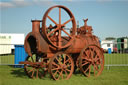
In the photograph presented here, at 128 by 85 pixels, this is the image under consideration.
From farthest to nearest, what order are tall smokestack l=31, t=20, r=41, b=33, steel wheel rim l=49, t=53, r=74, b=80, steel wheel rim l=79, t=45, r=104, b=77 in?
steel wheel rim l=79, t=45, r=104, b=77 → tall smokestack l=31, t=20, r=41, b=33 → steel wheel rim l=49, t=53, r=74, b=80

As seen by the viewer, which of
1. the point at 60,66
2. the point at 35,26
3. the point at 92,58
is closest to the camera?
the point at 60,66

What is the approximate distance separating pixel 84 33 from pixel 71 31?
4.93 feet

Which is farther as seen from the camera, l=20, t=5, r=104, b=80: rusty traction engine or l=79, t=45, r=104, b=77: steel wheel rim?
l=79, t=45, r=104, b=77: steel wheel rim

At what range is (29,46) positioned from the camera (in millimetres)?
8906

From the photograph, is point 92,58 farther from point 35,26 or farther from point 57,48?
point 35,26

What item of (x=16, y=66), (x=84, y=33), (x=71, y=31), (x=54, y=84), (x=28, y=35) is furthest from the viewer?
(x=16, y=66)

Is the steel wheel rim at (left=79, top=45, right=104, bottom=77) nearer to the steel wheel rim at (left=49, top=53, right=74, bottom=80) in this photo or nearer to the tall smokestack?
the steel wheel rim at (left=49, top=53, right=74, bottom=80)

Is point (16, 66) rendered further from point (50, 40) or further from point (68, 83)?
point (68, 83)

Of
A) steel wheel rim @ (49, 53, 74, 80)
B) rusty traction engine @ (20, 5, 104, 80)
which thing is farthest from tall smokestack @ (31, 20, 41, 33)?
steel wheel rim @ (49, 53, 74, 80)

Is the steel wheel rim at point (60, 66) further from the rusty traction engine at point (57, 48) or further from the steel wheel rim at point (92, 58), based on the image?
the steel wheel rim at point (92, 58)

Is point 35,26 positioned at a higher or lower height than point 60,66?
higher

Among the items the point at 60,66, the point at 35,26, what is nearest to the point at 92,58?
the point at 60,66

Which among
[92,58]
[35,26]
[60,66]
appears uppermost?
[35,26]

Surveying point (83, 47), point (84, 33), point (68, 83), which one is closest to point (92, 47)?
point (83, 47)
